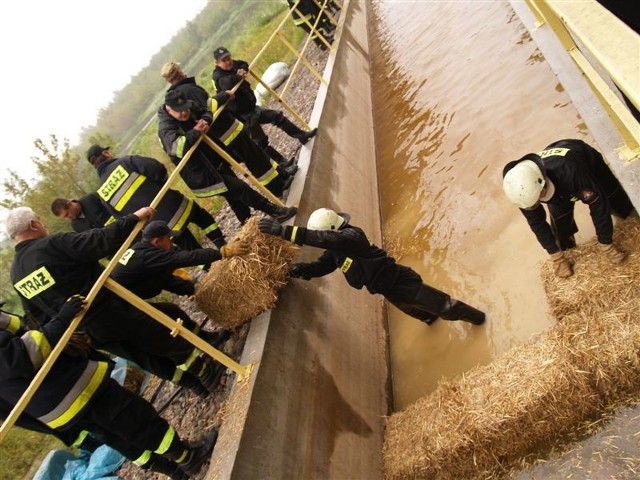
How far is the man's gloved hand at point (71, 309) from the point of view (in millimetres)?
3232

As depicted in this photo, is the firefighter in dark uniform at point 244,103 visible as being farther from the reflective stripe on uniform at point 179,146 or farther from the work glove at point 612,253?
the work glove at point 612,253

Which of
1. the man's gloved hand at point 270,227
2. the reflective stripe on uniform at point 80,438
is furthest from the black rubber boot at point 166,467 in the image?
the man's gloved hand at point 270,227

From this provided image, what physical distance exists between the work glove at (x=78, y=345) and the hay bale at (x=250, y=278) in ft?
3.69

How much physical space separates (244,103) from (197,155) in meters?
1.85

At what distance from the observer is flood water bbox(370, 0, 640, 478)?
14.7ft

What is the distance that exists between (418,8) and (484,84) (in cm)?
643

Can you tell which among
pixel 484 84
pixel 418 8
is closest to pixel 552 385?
pixel 484 84

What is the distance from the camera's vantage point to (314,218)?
4152 mm

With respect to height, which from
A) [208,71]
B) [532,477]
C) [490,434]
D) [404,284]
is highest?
[208,71]

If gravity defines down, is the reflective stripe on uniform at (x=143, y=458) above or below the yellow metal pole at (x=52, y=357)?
below

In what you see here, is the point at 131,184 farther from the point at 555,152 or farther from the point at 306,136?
the point at 555,152

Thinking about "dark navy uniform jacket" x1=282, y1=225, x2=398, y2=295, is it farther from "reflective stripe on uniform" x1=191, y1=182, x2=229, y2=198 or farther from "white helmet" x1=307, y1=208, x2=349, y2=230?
"reflective stripe on uniform" x1=191, y1=182, x2=229, y2=198

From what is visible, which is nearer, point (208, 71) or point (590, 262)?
point (590, 262)

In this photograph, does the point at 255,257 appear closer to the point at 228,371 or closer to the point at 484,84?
the point at 228,371
